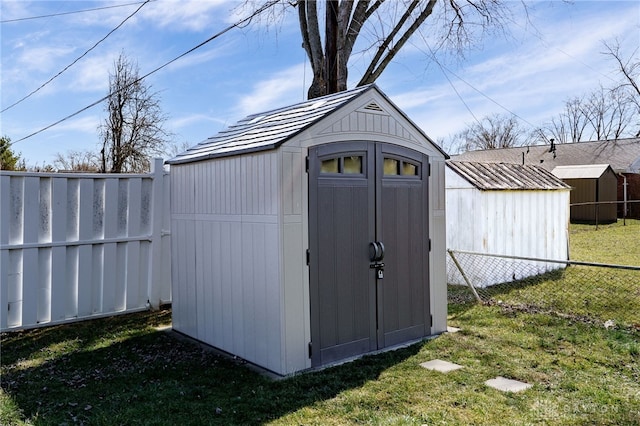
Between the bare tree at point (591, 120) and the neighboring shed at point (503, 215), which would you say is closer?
the neighboring shed at point (503, 215)

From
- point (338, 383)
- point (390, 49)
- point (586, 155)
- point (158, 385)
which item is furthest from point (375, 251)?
point (586, 155)

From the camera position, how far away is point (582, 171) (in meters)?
21.7

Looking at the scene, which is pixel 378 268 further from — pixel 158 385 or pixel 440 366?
pixel 158 385

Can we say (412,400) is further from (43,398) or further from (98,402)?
(43,398)

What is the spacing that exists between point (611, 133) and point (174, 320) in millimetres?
38546

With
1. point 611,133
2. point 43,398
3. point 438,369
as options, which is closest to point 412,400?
point 438,369

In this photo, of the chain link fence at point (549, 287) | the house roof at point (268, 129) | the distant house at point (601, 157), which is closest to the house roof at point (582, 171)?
the distant house at point (601, 157)

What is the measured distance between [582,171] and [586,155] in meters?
4.10

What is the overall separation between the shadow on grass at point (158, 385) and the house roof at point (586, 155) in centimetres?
2031

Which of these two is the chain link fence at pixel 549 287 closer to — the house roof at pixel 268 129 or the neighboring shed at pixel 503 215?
the neighboring shed at pixel 503 215

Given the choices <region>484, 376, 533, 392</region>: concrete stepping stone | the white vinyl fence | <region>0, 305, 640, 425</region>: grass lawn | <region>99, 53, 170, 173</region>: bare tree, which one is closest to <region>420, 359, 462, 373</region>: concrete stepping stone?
<region>0, 305, 640, 425</region>: grass lawn

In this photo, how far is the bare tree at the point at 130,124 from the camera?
744 inches

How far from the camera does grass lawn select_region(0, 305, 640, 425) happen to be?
327 cm

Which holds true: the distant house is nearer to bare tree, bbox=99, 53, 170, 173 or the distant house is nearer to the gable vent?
bare tree, bbox=99, 53, 170, 173
